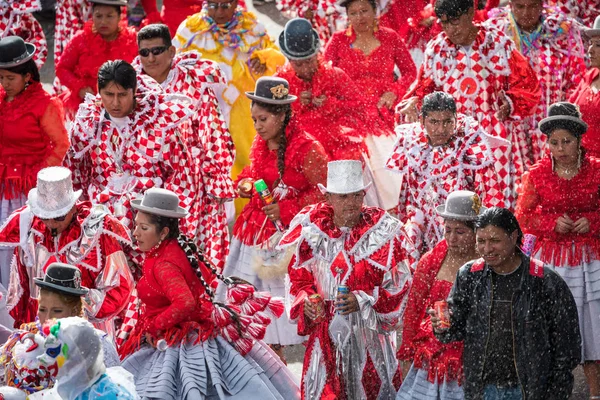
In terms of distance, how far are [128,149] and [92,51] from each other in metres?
3.12

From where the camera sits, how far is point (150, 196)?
28.1 ft

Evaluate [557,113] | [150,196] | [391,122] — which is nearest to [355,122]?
[391,122]

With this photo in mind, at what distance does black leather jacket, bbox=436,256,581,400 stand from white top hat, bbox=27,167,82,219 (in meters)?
2.60

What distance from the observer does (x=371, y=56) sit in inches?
480

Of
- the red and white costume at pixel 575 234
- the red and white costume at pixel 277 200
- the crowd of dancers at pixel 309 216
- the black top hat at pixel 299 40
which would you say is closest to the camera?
the crowd of dancers at pixel 309 216

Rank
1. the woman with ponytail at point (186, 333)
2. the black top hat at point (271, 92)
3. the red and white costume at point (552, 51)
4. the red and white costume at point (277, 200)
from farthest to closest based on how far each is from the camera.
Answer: the red and white costume at point (552, 51), the black top hat at point (271, 92), the red and white costume at point (277, 200), the woman with ponytail at point (186, 333)

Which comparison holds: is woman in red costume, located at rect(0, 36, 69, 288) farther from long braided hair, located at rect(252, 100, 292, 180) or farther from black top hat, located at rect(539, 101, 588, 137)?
black top hat, located at rect(539, 101, 588, 137)

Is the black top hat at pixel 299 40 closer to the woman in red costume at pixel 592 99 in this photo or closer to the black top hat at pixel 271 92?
the black top hat at pixel 271 92

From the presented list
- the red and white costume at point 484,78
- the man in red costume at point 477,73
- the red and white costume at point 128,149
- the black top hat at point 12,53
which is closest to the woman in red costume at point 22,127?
the black top hat at point 12,53

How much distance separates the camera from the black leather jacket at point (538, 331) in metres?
7.42

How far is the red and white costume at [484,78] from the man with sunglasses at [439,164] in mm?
1077

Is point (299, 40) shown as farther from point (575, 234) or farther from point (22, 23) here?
point (22, 23)

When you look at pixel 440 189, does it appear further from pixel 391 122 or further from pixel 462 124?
pixel 391 122

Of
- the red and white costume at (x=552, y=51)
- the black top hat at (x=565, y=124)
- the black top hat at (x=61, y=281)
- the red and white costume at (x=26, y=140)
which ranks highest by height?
the red and white costume at (x=552, y=51)
